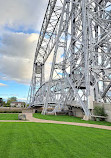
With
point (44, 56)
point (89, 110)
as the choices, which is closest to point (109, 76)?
point (89, 110)

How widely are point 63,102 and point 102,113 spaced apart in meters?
8.40

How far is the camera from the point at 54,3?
76.8ft

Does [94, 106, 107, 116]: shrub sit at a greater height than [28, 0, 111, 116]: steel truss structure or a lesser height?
lesser

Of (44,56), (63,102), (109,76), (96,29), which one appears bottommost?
(63,102)

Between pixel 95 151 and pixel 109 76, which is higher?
pixel 109 76

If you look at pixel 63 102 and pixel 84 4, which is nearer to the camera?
pixel 84 4

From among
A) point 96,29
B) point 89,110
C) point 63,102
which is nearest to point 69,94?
point 63,102

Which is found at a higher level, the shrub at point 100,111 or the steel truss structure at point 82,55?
the steel truss structure at point 82,55

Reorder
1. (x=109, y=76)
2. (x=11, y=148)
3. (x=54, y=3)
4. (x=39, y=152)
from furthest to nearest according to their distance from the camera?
(x=54, y=3) → (x=109, y=76) → (x=11, y=148) → (x=39, y=152)

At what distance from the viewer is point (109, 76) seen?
13.9 meters

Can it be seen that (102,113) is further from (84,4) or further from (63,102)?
(84,4)

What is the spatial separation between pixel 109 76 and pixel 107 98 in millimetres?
3488

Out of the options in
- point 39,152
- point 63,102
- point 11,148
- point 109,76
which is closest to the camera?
point 39,152

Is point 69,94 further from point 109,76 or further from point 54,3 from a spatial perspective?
point 54,3
